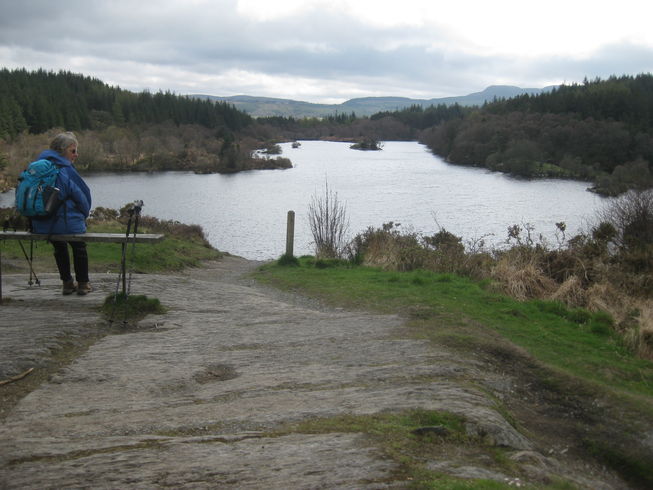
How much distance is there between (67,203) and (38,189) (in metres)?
0.47

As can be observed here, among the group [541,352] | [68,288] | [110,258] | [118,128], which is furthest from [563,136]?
[68,288]

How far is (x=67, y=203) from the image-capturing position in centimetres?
816

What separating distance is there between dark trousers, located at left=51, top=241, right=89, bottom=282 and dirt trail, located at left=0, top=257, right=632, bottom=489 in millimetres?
359

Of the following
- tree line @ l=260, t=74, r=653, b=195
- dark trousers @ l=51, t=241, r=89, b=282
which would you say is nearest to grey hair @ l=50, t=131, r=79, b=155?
dark trousers @ l=51, t=241, r=89, b=282

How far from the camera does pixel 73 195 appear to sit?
26.3ft

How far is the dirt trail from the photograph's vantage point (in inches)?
150

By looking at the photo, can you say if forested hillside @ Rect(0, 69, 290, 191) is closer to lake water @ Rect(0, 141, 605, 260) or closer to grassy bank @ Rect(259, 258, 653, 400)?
lake water @ Rect(0, 141, 605, 260)

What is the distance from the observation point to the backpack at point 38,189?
774cm

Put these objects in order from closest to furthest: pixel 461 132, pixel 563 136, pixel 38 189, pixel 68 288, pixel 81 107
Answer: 1. pixel 38 189
2. pixel 68 288
3. pixel 563 136
4. pixel 461 132
5. pixel 81 107

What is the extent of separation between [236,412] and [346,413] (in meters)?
0.87

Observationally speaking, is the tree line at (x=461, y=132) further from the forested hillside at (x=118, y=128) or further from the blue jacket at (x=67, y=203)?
the blue jacket at (x=67, y=203)

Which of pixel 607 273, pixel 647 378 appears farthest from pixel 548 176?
pixel 647 378

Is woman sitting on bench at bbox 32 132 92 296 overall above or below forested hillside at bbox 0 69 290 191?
below

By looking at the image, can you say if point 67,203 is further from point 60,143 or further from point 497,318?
point 497,318
